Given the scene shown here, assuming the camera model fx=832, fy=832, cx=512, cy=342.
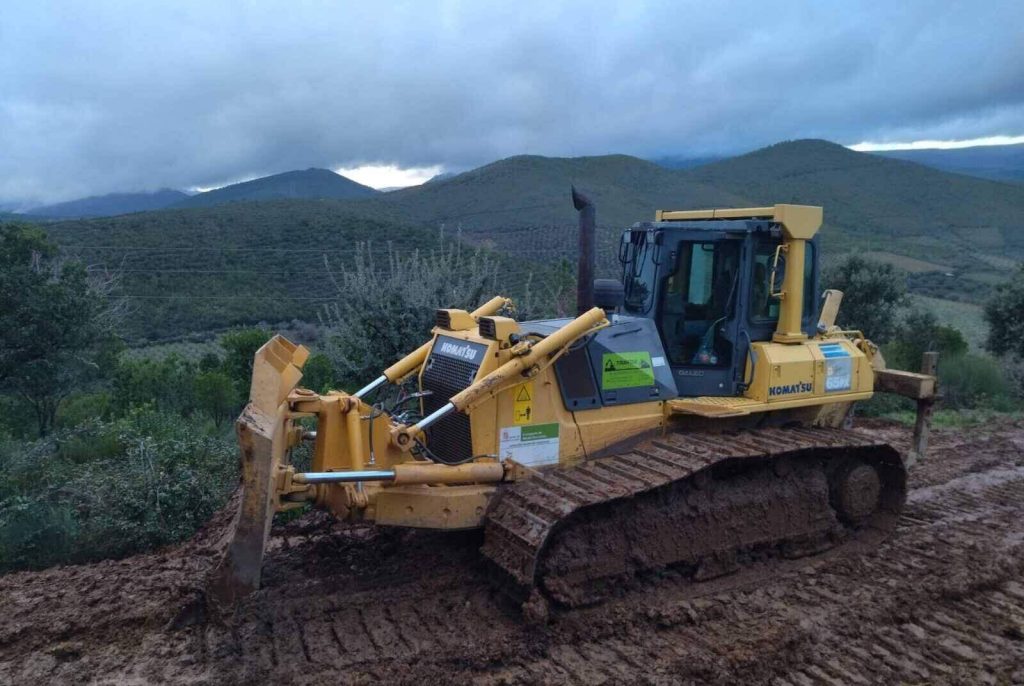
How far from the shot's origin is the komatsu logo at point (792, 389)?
655 cm

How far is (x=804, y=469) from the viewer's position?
6535 mm

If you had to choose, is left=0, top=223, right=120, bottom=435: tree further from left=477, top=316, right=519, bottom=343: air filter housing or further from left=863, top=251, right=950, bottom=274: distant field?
left=863, top=251, right=950, bottom=274: distant field

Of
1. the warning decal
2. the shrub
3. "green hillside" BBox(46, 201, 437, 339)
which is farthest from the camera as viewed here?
"green hillside" BBox(46, 201, 437, 339)

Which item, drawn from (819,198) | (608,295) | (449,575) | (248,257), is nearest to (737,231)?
(608,295)

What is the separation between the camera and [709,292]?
21.6 ft

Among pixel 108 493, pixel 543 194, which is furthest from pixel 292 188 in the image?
pixel 108 493

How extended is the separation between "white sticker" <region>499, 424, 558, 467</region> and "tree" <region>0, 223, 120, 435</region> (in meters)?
7.31

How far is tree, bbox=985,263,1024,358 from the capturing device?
15961 millimetres

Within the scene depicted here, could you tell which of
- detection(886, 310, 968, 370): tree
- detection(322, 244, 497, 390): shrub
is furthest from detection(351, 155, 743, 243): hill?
detection(322, 244, 497, 390): shrub

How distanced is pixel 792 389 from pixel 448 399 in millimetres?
2781

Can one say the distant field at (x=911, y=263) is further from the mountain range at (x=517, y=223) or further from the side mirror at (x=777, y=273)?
the side mirror at (x=777, y=273)

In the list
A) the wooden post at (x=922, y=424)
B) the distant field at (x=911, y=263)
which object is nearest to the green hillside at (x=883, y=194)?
the distant field at (x=911, y=263)

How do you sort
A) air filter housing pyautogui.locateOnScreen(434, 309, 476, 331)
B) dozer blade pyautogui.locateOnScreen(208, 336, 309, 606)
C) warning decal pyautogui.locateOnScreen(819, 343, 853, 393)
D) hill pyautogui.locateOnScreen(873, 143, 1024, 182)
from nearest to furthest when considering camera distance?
dozer blade pyautogui.locateOnScreen(208, 336, 309, 606), air filter housing pyautogui.locateOnScreen(434, 309, 476, 331), warning decal pyautogui.locateOnScreen(819, 343, 853, 393), hill pyautogui.locateOnScreen(873, 143, 1024, 182)

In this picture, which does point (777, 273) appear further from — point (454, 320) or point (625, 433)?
point (454, 320)
